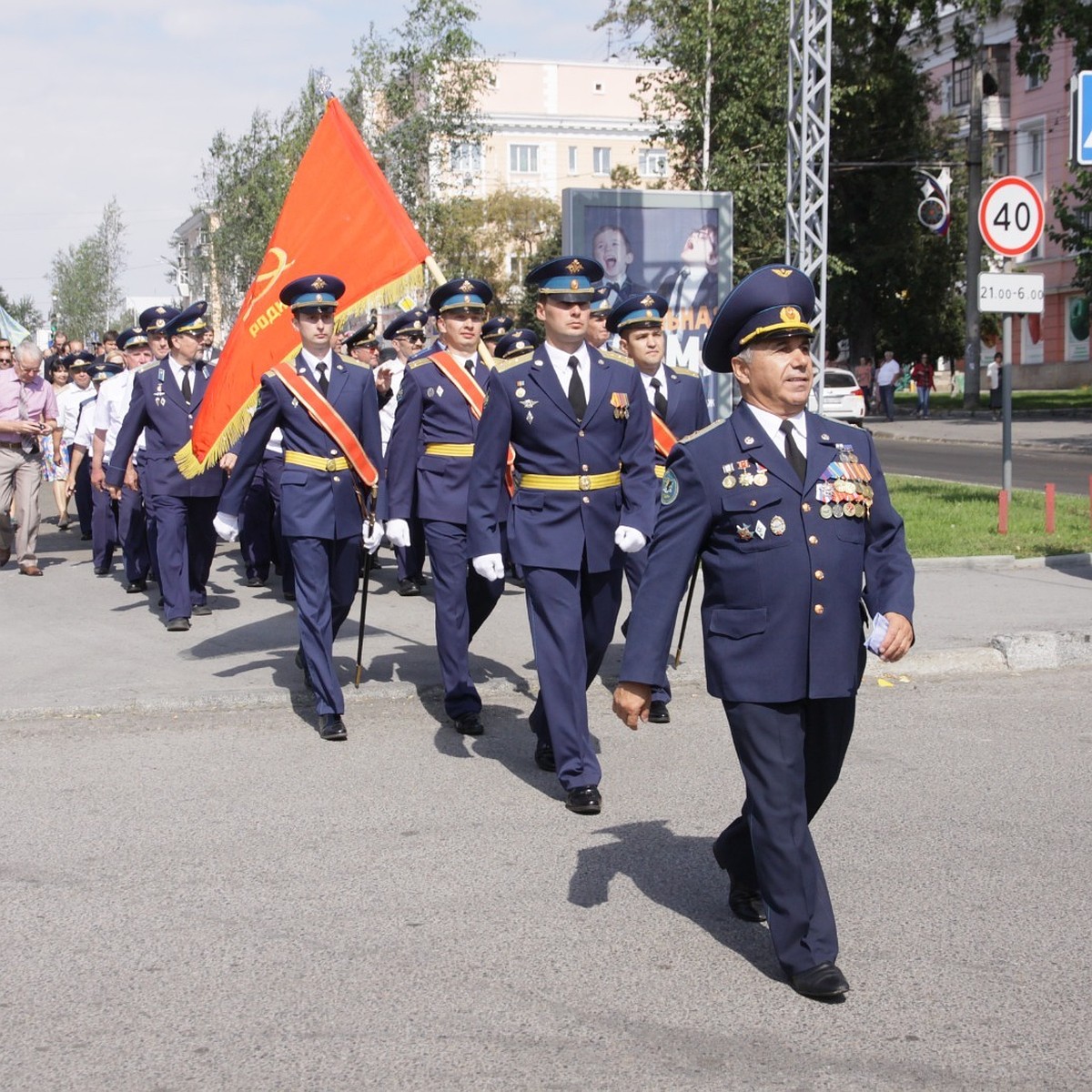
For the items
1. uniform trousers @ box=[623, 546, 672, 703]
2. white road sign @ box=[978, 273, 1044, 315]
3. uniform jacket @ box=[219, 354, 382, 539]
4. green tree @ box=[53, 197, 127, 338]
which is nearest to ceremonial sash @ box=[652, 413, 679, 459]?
uniform trousers @ box=[623, 546, 672, 703]

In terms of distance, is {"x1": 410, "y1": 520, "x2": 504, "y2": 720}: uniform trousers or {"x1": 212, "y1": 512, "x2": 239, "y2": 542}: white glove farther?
{"x1": 212, "y1": 512, "x2": 239, "y2": 542}: white glove

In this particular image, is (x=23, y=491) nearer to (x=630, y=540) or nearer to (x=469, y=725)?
(x=469, y=725)

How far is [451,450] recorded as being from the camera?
8.41 meters

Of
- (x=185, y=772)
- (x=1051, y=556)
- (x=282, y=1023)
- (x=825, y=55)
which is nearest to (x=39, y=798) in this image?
(x=185, y=772)

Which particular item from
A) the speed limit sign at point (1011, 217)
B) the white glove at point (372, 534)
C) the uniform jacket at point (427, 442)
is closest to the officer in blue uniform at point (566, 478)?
the uniform jacket at point (427, 442)

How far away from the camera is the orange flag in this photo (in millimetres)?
8930

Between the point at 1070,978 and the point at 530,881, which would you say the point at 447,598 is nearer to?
the point at 530,881

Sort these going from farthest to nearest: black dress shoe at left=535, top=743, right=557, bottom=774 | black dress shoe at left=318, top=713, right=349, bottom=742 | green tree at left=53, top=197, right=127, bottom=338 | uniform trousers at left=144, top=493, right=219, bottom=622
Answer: green tree at left=53, top=197, right=127, bottom=338 < uniform trousers at left=144, top=493, right=219, bottom=622 < black dress shoe at left=318, top=713, right=349, bottom=742 < black dress shoe at left=535, top=743, right=557, bottom=774

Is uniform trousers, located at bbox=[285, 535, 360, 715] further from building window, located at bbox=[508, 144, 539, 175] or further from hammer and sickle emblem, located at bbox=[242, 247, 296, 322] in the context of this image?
building window, located at bbox=[508, 144, 539, 175]

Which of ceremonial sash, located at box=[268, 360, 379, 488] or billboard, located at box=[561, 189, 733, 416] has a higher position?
billboard, located at box=[561, 189, 733, 416]

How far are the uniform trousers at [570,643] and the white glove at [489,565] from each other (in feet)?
0.46

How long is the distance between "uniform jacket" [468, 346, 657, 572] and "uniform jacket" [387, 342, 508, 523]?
129cm

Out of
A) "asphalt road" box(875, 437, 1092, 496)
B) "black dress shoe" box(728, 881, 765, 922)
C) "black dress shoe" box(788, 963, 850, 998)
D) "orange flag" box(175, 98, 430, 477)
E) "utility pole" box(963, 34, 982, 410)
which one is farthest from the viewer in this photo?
"utility pole" box(963, 34, 982, 410)

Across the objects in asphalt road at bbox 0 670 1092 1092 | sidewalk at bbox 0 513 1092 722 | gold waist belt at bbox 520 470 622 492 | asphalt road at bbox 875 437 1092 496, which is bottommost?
asphalt road at bbox 0 670 1092 1092
